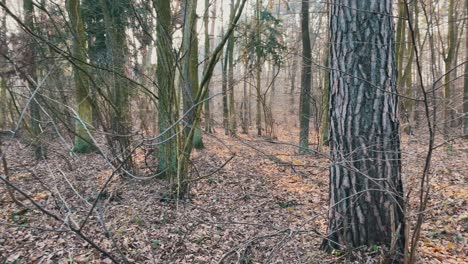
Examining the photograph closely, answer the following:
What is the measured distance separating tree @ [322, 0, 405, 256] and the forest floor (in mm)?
222

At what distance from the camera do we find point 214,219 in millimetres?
4773

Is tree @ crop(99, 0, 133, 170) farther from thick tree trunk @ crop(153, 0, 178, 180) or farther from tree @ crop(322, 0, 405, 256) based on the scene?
tree @ crop(322, 0, 405, 256)

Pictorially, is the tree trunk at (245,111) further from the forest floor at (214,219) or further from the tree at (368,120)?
the tree at (368,120)

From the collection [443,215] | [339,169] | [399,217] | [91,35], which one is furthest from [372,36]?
[91,35]

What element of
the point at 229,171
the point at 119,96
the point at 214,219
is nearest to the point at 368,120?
the point at 214,219

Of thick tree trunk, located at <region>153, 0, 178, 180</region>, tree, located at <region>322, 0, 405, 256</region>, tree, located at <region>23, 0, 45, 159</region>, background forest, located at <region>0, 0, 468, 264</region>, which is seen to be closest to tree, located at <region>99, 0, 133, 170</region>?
background forest, located at <region>0, 0, 468, 264</region>

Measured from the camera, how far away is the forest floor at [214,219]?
A: 3.17 meters

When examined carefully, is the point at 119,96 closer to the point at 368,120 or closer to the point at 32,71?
the point at 32,71

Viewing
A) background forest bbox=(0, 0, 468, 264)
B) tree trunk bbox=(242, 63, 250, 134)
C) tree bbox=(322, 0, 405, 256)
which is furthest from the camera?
tree trunk bbox=(242, 63, 250, 134)

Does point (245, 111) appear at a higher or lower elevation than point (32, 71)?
lower

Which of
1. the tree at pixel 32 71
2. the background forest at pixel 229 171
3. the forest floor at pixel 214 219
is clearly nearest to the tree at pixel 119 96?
the background forest at pixel 229 171

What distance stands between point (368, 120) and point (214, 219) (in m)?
2.76

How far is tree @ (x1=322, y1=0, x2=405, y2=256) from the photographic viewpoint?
117 inches

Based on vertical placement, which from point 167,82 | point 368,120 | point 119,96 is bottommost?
point 368,120
